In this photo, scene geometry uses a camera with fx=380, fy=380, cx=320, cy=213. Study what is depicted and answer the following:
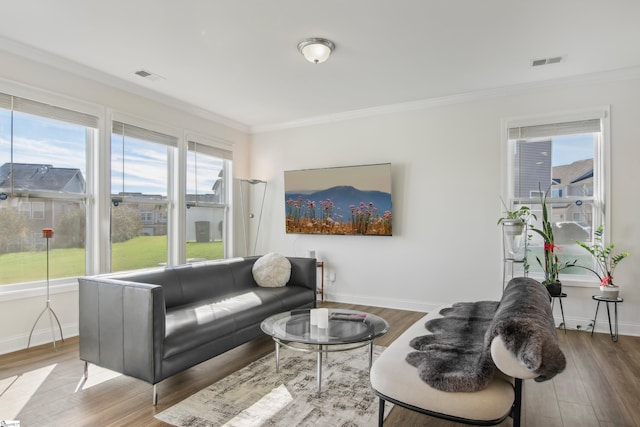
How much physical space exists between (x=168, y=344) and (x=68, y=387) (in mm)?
856

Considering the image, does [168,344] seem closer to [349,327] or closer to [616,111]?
[349,327]

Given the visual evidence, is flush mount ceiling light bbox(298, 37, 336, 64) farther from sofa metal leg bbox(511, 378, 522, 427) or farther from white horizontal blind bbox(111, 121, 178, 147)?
sofa metal leg bbox(511, 378, 522, 427)

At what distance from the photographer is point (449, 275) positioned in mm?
4613

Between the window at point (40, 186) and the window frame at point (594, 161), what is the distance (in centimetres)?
448

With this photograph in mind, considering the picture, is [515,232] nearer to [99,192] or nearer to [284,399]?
[284,399]

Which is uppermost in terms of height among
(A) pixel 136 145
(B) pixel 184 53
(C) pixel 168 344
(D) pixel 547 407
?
(B) pixel 184 53

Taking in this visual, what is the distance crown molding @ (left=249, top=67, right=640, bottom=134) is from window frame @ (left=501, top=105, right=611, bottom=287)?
0.30 metres

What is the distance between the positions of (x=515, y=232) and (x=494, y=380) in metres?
2.51

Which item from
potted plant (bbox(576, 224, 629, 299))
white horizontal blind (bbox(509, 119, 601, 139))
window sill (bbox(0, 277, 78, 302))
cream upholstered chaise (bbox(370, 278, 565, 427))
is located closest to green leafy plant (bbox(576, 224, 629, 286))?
potted plant (bbox(576, 224, 629, 299))

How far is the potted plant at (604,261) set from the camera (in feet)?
11.9

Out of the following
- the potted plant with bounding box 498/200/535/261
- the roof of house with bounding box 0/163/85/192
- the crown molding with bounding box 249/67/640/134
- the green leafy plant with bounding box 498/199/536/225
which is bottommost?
the potted plant with bounding box 498/200/535/261

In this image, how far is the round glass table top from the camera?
7.93ft

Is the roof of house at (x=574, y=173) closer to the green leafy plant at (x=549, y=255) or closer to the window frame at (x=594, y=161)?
the window frame at (x=594, y=161)

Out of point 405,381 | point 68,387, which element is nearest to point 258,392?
point 405,381
